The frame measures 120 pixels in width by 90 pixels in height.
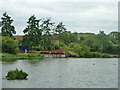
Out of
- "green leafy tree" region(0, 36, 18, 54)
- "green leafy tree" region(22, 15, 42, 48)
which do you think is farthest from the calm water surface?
"green leafy tree" region(22, 15, 42, 48)

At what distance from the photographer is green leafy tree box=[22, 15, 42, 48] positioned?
89.4 meters

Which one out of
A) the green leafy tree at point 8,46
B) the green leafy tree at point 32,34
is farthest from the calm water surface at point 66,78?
the green leafy tree at point 32,34

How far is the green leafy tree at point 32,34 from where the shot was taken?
89438mm

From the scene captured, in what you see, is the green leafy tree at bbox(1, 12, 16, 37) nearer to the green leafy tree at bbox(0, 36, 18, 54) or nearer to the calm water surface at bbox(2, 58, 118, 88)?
the green leafy tree at bbox(0, 36, 18, 54)

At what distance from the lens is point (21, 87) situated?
23.4 meters

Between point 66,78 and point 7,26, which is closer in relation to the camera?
point 66,78

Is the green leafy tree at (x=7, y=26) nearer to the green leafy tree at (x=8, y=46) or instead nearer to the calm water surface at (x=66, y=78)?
the green leafy tree at (x=8, y=46)

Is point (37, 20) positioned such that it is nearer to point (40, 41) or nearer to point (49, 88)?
point (40, 41)

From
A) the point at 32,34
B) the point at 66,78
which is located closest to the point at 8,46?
the point at 32,34

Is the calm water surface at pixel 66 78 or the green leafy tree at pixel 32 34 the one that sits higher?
the green leafy tree at pixel 32 34

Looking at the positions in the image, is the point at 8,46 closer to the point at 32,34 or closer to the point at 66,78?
the point at 32,34

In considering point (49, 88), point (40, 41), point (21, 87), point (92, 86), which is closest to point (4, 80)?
point (21, 87)

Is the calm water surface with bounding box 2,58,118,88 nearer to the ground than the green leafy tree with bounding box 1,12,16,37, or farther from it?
nearer to the ground

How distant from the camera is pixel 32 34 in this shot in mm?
89812
